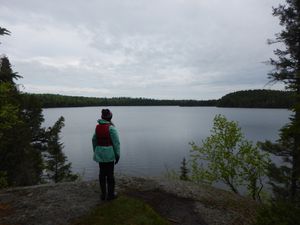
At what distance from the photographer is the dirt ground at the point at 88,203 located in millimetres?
7328

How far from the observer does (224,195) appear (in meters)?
9.88

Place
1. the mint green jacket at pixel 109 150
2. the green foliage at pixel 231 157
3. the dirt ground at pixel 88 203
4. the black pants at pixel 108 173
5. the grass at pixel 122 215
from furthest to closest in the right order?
1. the green foliage at pixel 231 157
2. the black pants at pixel 108 173
3. the mint green jacket at pixel 109 150
4. the dirt ground at pixel 88 203
5. the grass at pixel 122 215

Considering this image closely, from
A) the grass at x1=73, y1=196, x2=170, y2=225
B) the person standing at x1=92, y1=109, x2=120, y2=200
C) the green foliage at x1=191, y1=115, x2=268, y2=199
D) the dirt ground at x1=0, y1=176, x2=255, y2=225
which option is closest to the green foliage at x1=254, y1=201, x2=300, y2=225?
the dirt ground at x1=0, y1=176, x2=255, y2=225

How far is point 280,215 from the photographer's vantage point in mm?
5496

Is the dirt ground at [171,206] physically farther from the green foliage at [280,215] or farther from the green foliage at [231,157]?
the green foliage at [231,157]

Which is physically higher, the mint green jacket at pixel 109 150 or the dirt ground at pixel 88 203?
the mint green jacket at pixel 109 150

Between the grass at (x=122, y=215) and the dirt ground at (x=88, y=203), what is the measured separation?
0.42 m

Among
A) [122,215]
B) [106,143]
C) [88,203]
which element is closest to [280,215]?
[122,215]

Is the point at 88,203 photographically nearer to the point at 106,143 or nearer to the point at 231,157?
the point at 106,143

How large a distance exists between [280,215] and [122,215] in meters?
3.67

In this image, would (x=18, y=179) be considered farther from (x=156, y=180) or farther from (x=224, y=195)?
(x=224, y=195)

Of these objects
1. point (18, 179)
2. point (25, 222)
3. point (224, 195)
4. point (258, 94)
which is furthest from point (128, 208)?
point (258, 94)

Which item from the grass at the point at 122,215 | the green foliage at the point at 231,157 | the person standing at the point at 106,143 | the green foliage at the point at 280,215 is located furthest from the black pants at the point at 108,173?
the green foliage at the point at 231,157

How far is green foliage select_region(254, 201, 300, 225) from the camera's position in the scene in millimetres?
5254
